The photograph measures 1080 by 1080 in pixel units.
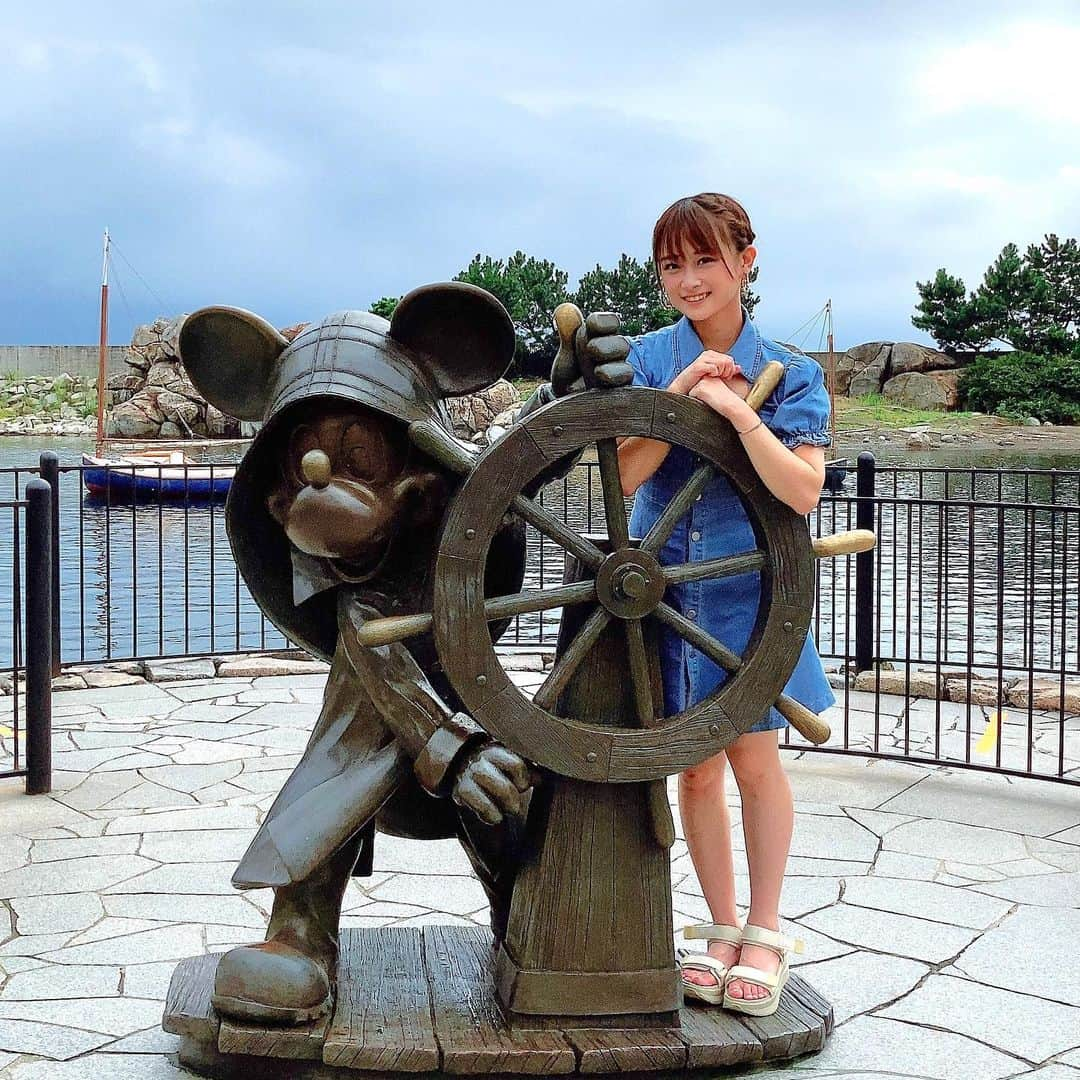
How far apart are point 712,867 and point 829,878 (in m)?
1.38

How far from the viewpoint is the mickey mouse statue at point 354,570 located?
2.33m

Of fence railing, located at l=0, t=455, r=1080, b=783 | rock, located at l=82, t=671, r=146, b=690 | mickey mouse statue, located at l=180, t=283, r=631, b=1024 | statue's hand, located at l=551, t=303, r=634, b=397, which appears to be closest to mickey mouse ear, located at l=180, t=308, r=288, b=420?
mickey mouse statue, located at l=180, t=283, r=631, b=1024

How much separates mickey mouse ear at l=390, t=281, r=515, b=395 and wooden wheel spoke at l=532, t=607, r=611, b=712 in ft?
1.84

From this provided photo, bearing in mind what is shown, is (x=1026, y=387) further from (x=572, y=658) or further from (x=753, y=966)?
(x=572, y=658)

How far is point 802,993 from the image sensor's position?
8.65 ft

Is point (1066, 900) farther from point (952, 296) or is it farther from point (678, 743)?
point (952, 296)

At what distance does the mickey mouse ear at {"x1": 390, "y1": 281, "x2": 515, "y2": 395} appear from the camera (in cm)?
246

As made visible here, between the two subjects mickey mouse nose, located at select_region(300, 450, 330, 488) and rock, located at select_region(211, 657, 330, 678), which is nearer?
mickey mouse nose, located at select_region(300, 450, 330, 488)

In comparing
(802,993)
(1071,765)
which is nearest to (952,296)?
(1071,765)

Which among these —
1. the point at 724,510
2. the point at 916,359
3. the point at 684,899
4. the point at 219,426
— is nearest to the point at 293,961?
the point at 724,510

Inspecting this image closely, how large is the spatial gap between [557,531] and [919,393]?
131 feet

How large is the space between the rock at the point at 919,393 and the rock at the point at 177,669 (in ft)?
117

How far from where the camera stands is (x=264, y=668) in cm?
714

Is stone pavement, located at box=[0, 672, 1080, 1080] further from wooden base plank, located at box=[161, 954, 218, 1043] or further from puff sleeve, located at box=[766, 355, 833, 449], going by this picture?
puff sleeve, located at box=[766, 355, 833, 449]
